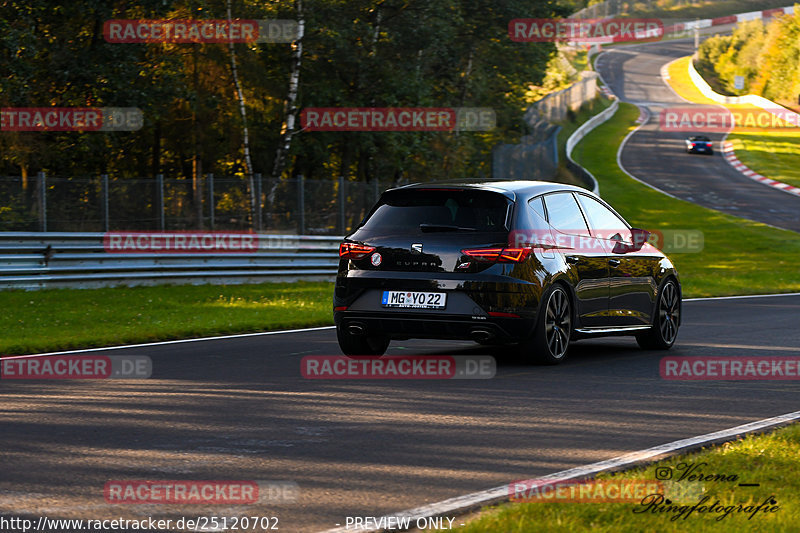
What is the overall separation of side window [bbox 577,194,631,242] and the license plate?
222cm

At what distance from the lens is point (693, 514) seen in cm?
534

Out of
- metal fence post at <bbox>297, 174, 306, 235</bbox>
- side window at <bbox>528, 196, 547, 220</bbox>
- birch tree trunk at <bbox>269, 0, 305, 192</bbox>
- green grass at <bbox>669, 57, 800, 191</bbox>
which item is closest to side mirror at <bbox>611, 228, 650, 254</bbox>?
side window at <bbox>528, 196, 547, 220</bbox>

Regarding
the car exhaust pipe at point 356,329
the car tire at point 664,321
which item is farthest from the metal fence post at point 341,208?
the car exhaust pipe at point 356,329

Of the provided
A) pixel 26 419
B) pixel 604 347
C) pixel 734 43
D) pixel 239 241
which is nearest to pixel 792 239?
pixel 239 241

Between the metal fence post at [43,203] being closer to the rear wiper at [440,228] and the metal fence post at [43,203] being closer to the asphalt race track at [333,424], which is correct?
the asphalt race track at [333,424]

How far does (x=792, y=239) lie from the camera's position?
40.8m

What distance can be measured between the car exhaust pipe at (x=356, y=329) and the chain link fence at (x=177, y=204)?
12.7 meters

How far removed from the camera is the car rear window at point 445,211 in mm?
10516

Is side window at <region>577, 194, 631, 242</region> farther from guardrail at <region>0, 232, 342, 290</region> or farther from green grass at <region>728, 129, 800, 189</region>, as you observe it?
green grass at <region>728, 129, 800, 189</region>

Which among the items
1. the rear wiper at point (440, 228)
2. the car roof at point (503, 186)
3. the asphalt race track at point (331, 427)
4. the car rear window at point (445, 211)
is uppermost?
the car roof at point (503, 186)

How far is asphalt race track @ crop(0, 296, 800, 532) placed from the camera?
602cm

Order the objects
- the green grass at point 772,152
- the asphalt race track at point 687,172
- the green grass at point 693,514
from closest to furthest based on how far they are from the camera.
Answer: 1. the green grass at point 693,514
2. the asphalt race track at point 687,172
3. the green grass at point 772,152

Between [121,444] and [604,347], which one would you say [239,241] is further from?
[121,444]

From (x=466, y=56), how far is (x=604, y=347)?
25.9m
